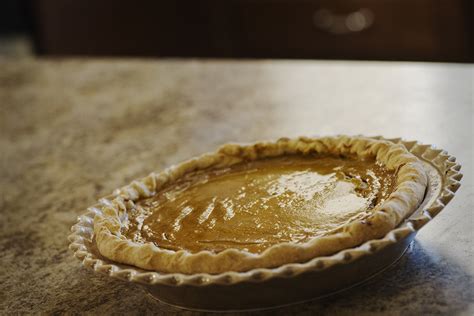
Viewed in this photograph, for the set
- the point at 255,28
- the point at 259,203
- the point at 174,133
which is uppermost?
the point at 259,203

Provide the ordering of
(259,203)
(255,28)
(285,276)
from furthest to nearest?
1. (255,28)
2. (259,203)
3. (285,276)

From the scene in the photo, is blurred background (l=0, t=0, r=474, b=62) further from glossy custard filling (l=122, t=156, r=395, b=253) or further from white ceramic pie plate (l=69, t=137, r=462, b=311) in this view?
white ceramic pie plate (l=69, t=137, r=462, b=311)

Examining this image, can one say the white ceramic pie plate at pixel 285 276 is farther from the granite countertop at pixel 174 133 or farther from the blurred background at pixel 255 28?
the blurred background at pixel 255 28

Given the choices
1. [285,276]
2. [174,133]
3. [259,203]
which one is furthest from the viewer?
[174,133]

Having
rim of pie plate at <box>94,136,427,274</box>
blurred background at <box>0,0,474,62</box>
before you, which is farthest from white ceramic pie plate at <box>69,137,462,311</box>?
blurred background at <box>0,0,474,62</box>

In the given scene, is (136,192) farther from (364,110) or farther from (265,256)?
(364,110)

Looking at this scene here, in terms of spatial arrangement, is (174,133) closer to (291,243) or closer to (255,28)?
(291,243)

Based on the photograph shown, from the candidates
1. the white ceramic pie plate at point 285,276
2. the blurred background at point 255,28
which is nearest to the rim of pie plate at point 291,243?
the white ceramic pie plate at point 285,276

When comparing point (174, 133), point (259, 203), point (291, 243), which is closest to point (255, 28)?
point (174, 133)
